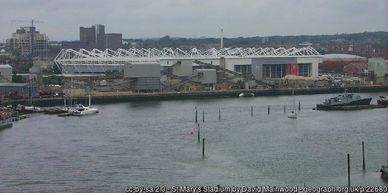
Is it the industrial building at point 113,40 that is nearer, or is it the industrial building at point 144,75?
the industrial building at point 144,75

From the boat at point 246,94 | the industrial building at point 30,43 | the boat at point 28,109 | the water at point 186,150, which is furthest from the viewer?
the industrial building at point 30,43

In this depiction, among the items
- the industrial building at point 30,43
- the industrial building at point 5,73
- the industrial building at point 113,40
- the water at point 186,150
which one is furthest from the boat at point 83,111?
the industrial building at point 113,40

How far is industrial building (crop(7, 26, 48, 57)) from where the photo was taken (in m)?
41.3

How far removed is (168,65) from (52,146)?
11280 millimetres

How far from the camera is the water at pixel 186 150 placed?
7215 millimetres

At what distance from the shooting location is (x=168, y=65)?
20.6 meters

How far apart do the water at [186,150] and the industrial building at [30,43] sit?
1114 inches

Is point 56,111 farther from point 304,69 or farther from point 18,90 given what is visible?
point 304,69

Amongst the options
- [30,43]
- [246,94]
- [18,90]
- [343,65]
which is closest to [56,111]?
[18,90]

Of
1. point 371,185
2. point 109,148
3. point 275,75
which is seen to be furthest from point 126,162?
point 275,75

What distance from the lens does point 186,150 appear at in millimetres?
9039

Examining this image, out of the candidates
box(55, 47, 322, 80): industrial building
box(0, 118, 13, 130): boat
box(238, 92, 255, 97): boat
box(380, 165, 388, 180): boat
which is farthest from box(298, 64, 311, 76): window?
box(380, 165, 388, 180): boat

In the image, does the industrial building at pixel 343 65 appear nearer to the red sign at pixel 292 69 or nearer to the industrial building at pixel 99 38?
the red sign at pixel 292 69

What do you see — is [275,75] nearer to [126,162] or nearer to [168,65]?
[168,65]
